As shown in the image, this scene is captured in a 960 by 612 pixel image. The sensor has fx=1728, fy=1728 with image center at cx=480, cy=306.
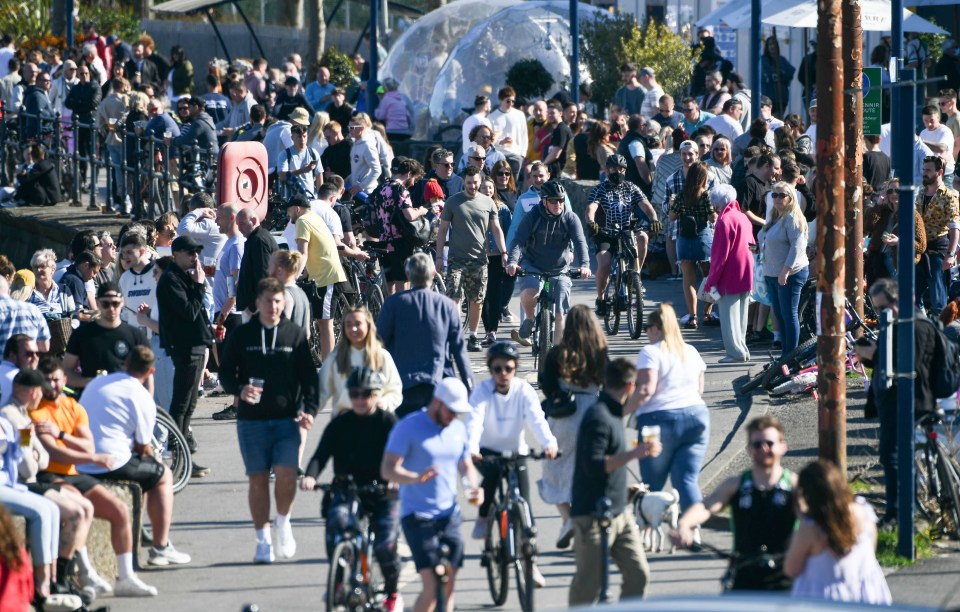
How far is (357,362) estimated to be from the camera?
10609mm

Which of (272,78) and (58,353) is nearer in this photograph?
(58,353)

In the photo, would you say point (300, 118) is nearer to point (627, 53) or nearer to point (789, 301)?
point (789, 301)

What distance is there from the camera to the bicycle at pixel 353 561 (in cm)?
882

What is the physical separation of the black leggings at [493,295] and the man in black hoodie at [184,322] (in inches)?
184

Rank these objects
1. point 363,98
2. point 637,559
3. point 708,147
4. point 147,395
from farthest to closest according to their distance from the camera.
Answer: point 363,98 < point 708,147 < point 147,395 < point 637,559

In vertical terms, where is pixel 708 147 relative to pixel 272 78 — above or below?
below

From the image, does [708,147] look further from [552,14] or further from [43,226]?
[552,14]

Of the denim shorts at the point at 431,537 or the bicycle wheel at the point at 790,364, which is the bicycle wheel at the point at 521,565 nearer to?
the denim shorts at the point at 431,537

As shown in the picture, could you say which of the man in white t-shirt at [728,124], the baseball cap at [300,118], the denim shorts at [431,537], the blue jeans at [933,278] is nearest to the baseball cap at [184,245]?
the denim shorts at [431,537]

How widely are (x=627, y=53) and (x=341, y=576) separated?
20.0 m

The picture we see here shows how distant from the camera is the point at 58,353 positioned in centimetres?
1412

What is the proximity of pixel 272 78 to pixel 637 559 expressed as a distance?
24.1 meters

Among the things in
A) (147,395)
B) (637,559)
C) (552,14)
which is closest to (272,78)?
(552,14)

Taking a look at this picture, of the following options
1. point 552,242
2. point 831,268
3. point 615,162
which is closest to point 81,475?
point 831,268
